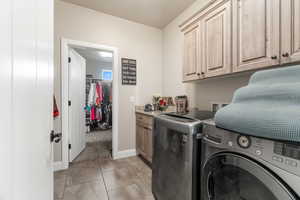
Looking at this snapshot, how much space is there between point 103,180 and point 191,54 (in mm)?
2135

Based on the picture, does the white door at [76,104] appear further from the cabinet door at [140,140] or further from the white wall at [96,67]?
the white wall at [96,67]

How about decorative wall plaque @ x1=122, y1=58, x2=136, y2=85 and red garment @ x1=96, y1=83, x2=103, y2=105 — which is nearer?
decorative wall plaque @ x1=122, y1=58, x2=136, y2=85

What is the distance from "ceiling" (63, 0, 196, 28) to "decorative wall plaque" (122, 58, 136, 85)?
848mm

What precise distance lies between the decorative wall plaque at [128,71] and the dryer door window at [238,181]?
214cm

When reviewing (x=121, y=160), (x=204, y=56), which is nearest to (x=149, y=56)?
(x=204, y=56)

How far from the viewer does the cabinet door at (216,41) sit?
1.29 metres

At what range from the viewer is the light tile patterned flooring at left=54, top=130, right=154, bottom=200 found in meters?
1.55

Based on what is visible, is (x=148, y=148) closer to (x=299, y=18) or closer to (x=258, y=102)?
(x=258, y=102)

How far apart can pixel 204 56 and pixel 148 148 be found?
1645 mm

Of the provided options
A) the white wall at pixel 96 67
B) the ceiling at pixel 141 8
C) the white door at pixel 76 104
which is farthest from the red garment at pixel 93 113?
the ceiling at pixel 141 8

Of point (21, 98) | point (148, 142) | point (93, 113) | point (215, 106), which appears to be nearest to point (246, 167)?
point (21, 98)

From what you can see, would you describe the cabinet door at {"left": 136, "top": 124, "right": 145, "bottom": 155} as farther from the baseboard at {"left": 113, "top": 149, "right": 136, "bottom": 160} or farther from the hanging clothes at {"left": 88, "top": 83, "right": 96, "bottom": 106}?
the hanging clothes at {"left": 88, "top": 83, "right": 96, "bottom": 106}

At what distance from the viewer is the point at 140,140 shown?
99.1 inches

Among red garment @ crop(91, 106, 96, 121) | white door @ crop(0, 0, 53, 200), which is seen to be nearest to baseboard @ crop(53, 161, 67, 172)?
white door @ crop(0, 0, 53, 200)
